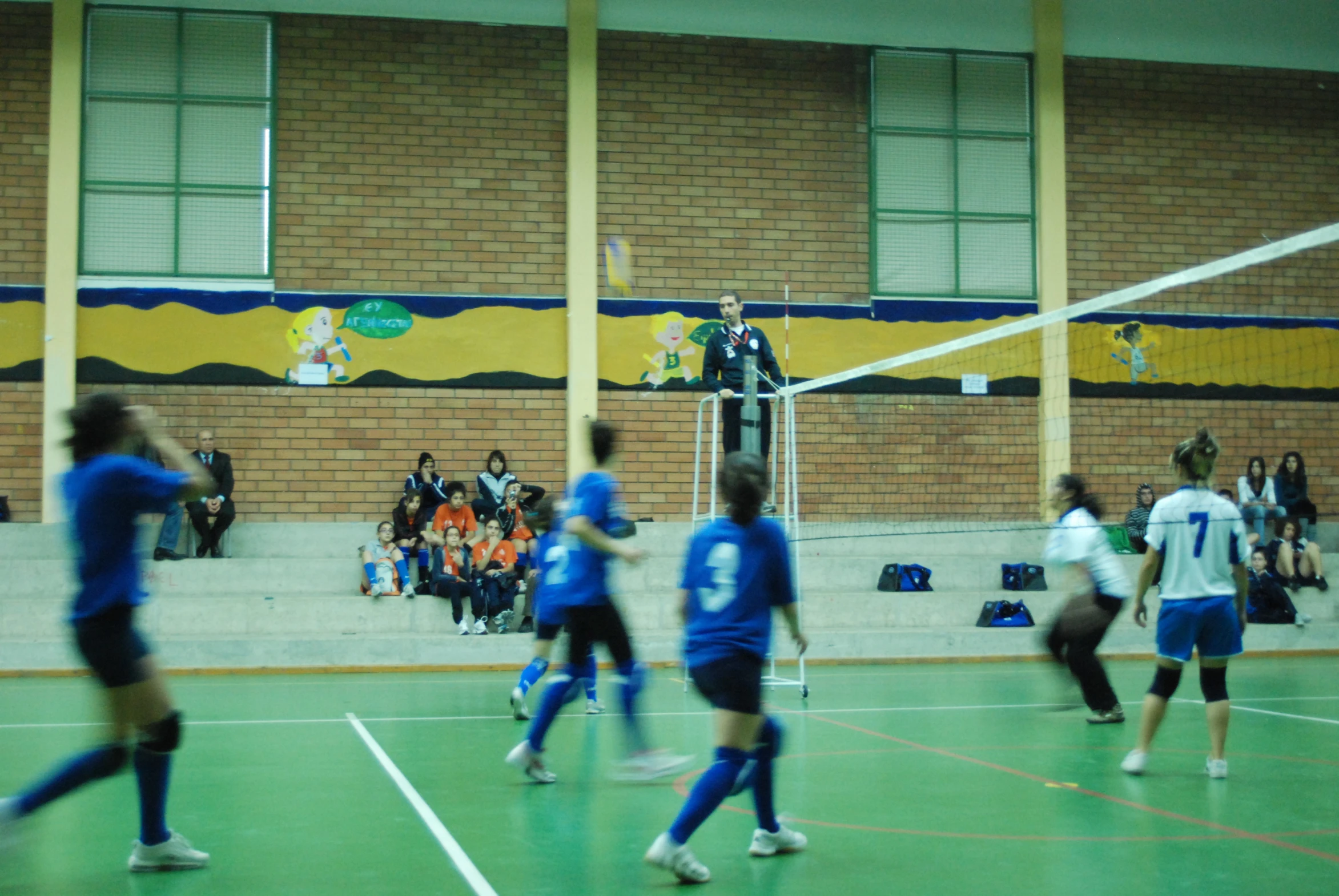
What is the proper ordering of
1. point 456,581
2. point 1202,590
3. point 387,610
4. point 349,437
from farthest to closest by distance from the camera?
point 349,437 → point 387,610 → point 456,581 → point 1202,590

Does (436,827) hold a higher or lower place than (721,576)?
lower

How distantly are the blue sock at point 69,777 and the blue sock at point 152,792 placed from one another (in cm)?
15

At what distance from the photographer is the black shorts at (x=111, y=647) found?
4.25 meters

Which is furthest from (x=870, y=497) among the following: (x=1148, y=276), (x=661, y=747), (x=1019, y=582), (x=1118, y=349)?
(x=661, y=747)

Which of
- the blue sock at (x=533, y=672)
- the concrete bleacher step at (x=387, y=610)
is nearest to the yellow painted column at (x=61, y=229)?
the concrete bleacher step at (x=387, y=610)

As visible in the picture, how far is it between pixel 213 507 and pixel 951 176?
36.4 feet

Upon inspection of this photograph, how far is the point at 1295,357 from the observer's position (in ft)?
61.5

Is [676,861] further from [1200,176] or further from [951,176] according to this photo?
[1200,176]

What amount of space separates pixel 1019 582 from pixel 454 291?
830cm

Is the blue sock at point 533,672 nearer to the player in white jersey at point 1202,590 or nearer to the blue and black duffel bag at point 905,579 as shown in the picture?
the player in white jersey at point 1202,590

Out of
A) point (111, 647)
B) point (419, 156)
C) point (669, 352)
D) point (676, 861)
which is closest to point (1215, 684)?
point (676, 861)

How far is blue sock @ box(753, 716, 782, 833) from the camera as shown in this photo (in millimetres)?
4676

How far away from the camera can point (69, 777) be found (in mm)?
4266

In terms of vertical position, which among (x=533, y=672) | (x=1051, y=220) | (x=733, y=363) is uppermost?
(x=1051, y=220)
